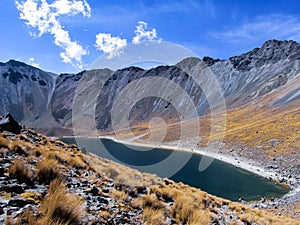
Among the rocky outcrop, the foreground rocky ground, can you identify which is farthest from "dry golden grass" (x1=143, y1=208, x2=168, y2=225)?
the rocky outcrop

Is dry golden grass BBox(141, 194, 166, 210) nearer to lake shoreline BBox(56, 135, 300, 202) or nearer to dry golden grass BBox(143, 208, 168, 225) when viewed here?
dry golden grass BBox(143, 208, 168, 225)

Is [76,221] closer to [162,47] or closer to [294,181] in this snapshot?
[162,47]

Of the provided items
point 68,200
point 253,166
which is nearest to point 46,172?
point 68,200

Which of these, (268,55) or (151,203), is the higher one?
(268,55)

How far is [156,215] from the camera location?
25.4 ft

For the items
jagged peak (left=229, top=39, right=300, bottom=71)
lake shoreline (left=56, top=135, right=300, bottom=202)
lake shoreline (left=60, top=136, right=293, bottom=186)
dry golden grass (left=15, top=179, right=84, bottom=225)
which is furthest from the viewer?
jagged peak (left=229, top=39, right=300, bottom=71)

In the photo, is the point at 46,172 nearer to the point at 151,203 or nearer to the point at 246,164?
the point at 151,203

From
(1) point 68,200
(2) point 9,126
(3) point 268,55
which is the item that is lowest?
(1) point 68,200

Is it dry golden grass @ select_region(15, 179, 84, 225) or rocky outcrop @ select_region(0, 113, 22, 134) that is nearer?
dry golden grass @ select_region(15, 179, 84, 225)

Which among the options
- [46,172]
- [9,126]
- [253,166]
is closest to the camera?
[46,172]

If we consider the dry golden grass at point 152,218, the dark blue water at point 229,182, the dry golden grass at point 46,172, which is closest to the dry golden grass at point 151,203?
the dry golden grass at point 152,218

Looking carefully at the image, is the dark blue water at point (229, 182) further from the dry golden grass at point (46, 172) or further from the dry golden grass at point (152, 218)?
the dry golden grass at point (46, 172)

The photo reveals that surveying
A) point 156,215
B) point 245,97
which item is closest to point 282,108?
point 245,97

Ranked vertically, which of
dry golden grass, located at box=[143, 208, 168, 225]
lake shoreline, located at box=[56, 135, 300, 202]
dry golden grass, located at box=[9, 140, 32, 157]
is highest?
lake shoreline, located at box=[56, 135, 300, 202]
